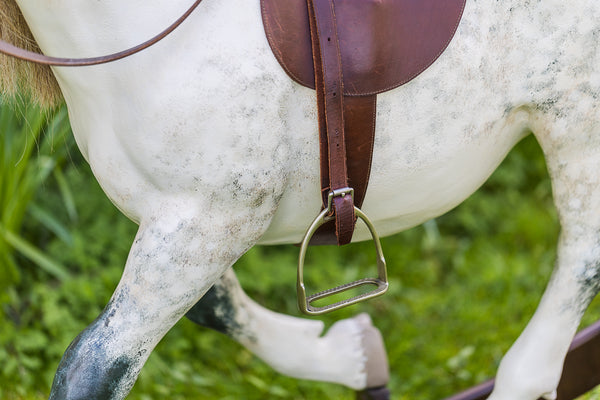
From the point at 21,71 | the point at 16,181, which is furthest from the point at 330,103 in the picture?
the point at 16,181

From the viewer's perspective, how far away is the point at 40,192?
85.2 inches

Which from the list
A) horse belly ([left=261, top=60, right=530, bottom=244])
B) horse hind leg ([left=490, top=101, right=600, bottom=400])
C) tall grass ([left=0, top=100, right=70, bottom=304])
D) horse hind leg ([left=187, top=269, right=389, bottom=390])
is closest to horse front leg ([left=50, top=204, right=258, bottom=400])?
horse belly ([left=261, top=60, right=530, bottom=244])

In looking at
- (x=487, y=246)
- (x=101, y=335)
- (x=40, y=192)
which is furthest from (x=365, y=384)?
(x=40, y=192)

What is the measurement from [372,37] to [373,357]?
775 millimetres

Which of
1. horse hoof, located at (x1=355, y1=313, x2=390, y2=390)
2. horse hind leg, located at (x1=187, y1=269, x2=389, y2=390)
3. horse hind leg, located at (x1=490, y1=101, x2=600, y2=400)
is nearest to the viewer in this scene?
horse hind leg, located at (x1=490, y1=101, x2=600, y2=400)

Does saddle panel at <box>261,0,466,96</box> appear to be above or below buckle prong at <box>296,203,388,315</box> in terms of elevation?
above

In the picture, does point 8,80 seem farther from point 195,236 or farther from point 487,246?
point 487,246

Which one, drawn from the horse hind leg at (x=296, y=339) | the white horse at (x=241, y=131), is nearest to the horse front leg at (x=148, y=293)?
the white horse at (x=241, y=131)

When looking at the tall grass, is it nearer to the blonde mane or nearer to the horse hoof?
the blonde mane

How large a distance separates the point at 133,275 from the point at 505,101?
0.56 metres

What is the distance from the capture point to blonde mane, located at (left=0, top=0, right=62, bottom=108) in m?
0.91

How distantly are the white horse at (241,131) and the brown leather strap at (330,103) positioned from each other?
18 millimetres

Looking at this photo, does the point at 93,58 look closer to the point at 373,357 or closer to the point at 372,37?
the point at 372,37

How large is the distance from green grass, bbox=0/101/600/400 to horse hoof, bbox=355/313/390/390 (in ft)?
1.09
